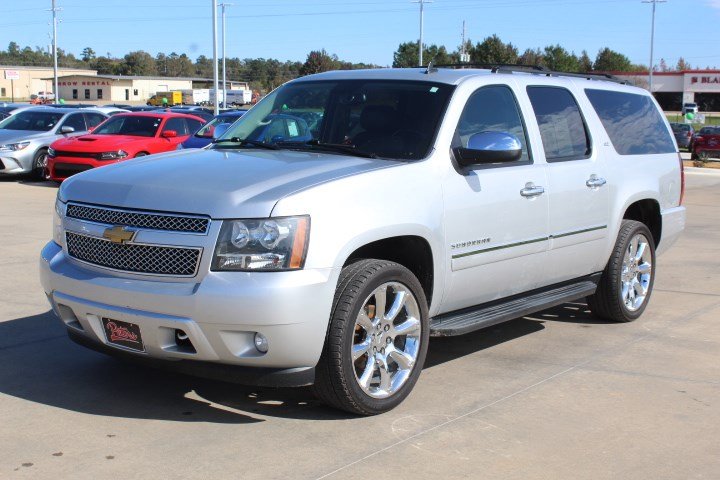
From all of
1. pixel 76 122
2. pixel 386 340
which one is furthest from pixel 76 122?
pixel 386 340

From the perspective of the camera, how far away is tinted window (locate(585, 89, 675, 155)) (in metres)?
6.99

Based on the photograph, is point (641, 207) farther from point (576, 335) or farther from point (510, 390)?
point (510, 390)

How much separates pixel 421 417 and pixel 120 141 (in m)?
14.0

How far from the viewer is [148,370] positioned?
5.60m

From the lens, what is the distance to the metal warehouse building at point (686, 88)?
8412cm

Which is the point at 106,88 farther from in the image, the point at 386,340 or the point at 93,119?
the point at 386,340

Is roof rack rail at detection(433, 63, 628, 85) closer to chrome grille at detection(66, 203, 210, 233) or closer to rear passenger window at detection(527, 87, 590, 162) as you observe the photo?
rear passenger window at detection(527, 87, 590, 162)

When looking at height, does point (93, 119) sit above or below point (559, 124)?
below

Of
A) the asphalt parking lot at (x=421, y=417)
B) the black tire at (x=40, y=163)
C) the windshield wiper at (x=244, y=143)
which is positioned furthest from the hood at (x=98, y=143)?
the windshield wiper at (x=244, y=143)

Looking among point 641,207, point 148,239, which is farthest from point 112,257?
point 641,207

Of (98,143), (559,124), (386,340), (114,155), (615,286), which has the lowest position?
(615,286)

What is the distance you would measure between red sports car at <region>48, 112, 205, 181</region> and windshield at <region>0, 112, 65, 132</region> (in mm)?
1827

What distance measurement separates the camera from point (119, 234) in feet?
15.0

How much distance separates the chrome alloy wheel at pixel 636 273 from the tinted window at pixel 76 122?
15589 mm
